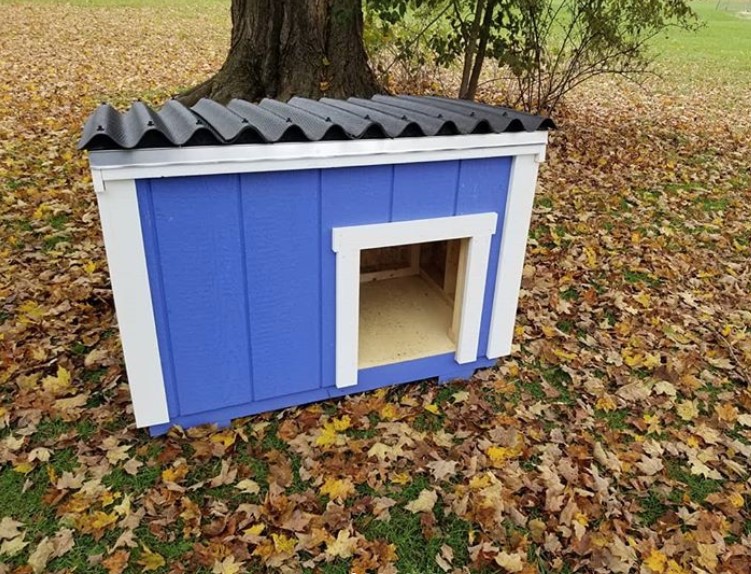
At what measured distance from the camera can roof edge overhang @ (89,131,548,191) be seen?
2168mm

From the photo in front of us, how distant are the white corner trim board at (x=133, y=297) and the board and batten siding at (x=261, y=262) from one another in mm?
40

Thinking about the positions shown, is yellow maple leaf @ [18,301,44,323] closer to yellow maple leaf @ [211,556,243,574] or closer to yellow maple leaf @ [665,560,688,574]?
yellow maple leaf @ [211,556,243,574]

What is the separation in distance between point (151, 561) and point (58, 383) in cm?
133

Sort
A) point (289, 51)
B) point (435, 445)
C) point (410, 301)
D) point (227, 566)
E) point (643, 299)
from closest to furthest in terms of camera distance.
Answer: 1. point (227, 566)
2. point (435, 445)
3. point (410, 301)
4. point (643, 299)
5. point (289, 51)

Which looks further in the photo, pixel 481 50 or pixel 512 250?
pixel 481 50

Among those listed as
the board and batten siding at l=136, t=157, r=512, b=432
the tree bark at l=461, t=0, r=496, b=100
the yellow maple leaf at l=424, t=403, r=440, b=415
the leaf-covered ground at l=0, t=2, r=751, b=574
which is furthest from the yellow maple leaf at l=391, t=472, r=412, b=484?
the tree bark at l=461, t=0, r=496, b=100

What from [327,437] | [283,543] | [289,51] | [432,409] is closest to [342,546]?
[283,543]

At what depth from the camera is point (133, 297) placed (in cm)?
243

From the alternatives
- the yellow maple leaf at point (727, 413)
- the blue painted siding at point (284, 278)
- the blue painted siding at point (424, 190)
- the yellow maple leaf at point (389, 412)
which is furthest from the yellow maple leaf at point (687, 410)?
the blue painted siding at point (284, 278)

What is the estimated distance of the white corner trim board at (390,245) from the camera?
273 centimetres

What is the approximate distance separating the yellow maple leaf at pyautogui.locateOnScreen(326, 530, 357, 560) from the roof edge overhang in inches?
60.6

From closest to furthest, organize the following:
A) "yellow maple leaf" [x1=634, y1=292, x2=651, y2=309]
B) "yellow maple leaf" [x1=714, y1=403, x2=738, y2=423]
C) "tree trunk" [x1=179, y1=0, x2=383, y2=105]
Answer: "yellow maple leaf" [x1=714, y1=403, x2=738, y2=423]
"yellow maple leaf" [x1=634, y1=292, x2=651, y2=309]
"tree trunk" [x1=179, y1=0, x2=383, y2=105]

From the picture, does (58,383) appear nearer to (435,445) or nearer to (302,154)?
(302,154)

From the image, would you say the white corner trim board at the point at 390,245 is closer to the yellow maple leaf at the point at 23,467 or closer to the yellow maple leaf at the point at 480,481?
the yellow maple leaf at the point at 480,481
